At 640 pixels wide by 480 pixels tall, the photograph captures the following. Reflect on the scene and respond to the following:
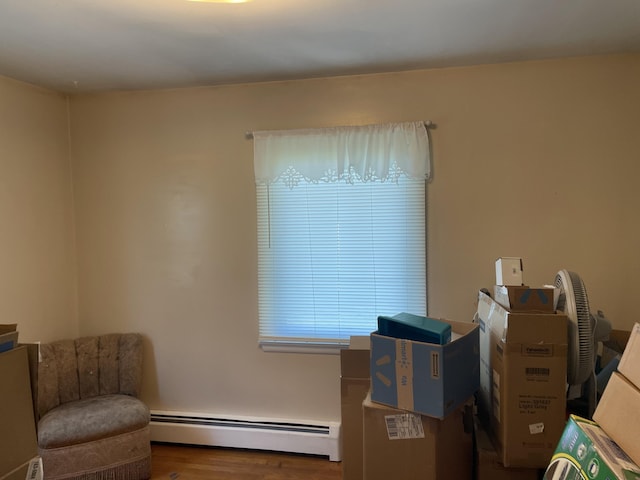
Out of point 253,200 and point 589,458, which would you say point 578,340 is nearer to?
point 589,458

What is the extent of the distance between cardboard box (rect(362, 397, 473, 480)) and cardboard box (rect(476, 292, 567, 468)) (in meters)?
0.23

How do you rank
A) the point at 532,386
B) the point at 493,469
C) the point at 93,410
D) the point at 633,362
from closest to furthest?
the point at 633,362 < the point at 532,386 < the point at 493,469 < the point at 93,410

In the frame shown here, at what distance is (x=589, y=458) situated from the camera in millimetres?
1167

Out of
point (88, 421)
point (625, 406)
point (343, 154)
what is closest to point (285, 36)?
point (343, 154)

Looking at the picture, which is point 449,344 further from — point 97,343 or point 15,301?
point 15,301

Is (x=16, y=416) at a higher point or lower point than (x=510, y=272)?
lower

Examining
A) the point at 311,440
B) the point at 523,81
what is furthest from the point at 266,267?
the point at 523,81

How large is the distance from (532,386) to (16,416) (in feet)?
5.91

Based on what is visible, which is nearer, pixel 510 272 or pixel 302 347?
pixel 510 272

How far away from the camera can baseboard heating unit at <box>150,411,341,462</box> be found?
289cm

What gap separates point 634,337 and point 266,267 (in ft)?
6.90

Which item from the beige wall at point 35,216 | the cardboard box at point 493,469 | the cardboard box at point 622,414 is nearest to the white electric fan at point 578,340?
the cardboard box at point 493,469

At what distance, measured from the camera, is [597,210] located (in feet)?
8.54

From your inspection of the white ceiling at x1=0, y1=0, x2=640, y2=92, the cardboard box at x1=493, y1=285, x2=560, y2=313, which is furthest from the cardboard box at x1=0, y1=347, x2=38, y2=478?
the cardboard box at x1=493, y1=285, x2=560, y2=313
